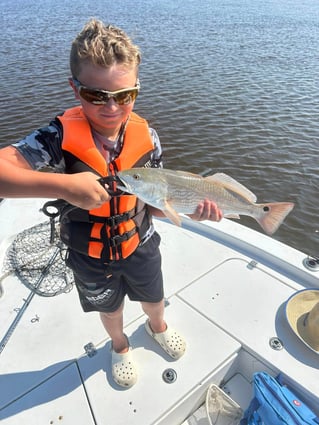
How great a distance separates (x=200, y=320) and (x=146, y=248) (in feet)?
3.55

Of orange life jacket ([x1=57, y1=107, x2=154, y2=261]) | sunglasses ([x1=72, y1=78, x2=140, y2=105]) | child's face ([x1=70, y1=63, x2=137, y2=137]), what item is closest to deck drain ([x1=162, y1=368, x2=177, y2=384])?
orange life jacket ([x1=57, y1=107, x2=154, y2=261])

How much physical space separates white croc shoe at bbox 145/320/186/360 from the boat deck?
0.20ft

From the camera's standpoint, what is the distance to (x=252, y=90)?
42.2 feet

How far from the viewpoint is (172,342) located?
295cm

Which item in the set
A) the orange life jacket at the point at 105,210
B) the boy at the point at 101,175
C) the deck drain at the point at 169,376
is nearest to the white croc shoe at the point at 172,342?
the boy at the point at 101,175

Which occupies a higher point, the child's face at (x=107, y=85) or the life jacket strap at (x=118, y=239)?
the child's face at (x=107, y=85)

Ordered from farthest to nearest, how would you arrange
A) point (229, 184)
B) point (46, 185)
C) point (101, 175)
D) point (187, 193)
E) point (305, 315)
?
1. point (305, 315)
2. point (229, 184)
3. point (187, 193)
4. point (101, 175)
5. point (46, 185)

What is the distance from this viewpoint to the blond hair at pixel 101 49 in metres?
2.01

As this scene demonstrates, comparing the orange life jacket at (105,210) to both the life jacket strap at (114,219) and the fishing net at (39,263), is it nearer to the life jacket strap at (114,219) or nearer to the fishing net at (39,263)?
the life jacket strap at (114,219)

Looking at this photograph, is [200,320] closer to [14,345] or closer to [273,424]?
[273,424]

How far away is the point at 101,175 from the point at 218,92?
1173 cm

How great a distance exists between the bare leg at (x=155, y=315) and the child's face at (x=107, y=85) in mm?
1540

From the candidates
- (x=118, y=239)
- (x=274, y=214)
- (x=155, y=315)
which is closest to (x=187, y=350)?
(x=155, y=315)

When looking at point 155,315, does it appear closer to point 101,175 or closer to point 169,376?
point 169,376
